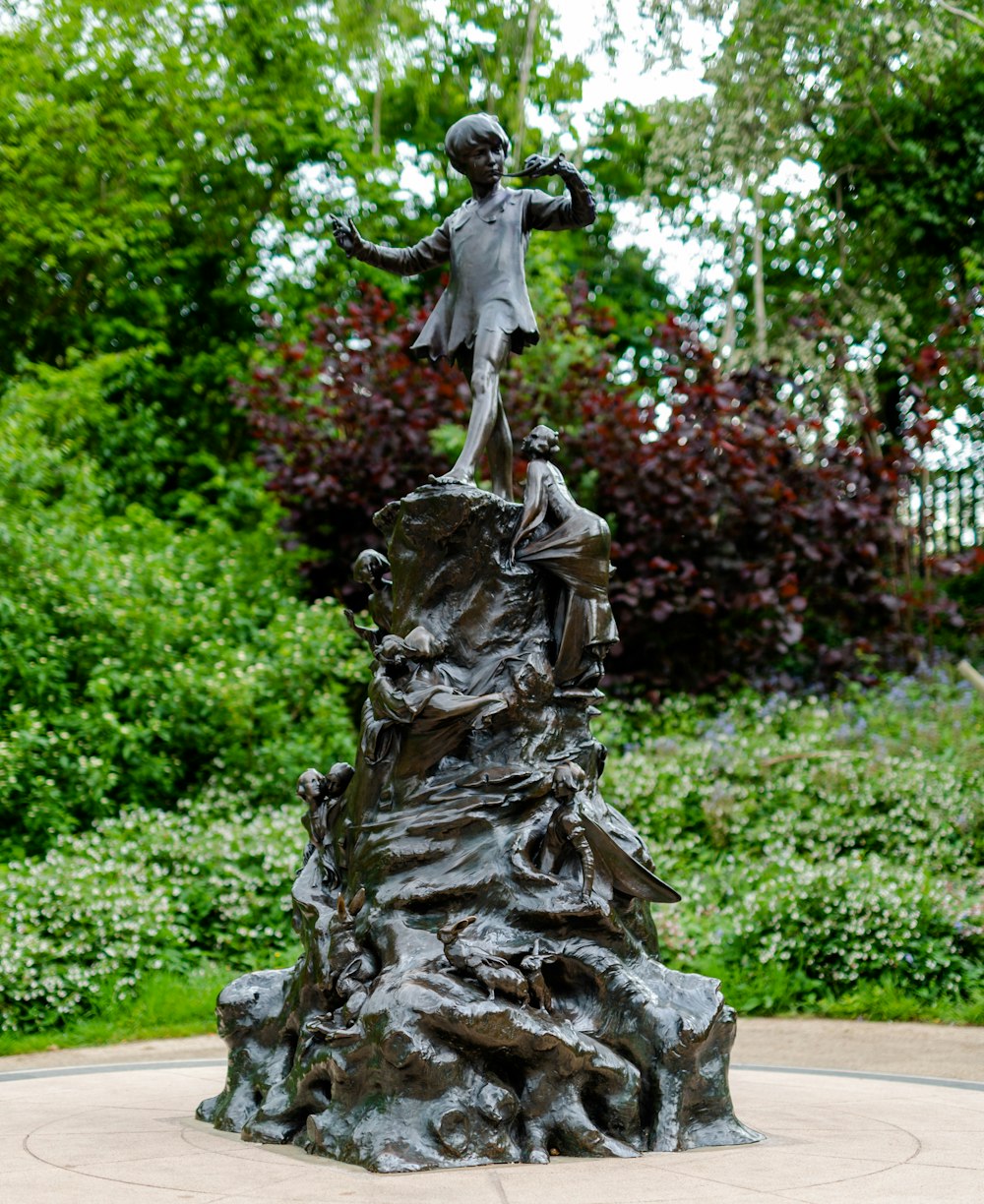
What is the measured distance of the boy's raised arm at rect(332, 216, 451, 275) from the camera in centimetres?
673

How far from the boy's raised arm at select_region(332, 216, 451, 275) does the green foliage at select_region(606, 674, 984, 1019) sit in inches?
182

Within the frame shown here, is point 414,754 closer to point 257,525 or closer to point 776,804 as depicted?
point 776,804

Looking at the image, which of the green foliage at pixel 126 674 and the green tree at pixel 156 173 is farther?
the green tree at pixel 156 173

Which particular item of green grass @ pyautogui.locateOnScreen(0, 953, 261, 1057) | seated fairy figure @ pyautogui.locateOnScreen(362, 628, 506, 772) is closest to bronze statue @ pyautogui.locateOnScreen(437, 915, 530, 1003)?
seated fairy figure @ pyautogui.locateOnScreen(362, 628, 506, 772)

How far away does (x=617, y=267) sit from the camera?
21.3m

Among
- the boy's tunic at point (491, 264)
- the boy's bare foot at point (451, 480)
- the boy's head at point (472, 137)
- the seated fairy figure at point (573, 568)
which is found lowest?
the seated fairy figure at point (573, 568)

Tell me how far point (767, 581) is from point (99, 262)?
1060 centimetres

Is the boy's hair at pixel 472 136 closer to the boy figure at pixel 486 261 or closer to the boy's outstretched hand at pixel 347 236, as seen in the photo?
the boy figure at pixel 486 261

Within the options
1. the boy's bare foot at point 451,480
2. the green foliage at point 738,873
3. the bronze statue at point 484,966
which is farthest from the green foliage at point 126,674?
the bronze statue at point 484,966

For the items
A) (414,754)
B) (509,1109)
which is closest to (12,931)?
(414,754)

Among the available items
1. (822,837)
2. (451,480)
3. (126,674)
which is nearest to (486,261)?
(451,480)

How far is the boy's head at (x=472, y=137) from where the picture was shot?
643cm

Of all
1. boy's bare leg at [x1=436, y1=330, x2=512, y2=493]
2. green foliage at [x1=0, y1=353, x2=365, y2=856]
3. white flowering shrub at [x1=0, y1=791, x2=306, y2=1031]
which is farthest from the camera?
green foliage at [x1=0, y1=353, x2=365, y2=856]

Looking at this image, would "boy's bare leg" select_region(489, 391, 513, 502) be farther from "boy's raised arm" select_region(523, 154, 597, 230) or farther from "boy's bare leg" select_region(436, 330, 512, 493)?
"boy's raised arm" select_region(523, 154, 597, 230)
